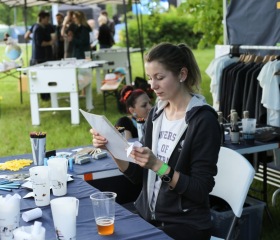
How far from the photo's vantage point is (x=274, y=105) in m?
4.71

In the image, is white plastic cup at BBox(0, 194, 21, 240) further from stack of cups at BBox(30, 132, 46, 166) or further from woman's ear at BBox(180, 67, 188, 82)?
stack of cups at BBox(30, 132, 46, 166)

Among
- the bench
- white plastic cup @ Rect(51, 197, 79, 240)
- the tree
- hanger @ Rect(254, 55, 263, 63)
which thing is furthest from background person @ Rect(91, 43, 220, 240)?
the bench

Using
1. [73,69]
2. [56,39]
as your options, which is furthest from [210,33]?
[56,39]

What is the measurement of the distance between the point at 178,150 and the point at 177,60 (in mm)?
409

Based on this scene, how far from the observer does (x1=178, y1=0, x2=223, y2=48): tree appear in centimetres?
774

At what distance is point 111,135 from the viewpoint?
2.41 metres

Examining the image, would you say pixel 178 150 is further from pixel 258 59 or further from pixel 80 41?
pixel 80 41

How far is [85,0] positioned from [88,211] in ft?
39.0

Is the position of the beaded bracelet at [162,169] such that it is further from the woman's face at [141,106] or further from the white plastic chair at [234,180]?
the woman's face at [141,106]

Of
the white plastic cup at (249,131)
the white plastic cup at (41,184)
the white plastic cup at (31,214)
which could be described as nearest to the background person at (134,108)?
the white plastic cup at (249,131)

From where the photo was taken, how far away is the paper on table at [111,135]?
2363 millimetres

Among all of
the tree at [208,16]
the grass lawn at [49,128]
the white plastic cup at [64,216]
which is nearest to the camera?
the white plastic cup at [64,216]

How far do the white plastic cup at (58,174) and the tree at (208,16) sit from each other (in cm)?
578

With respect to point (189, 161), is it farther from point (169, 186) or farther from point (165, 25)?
point (165, 25)
